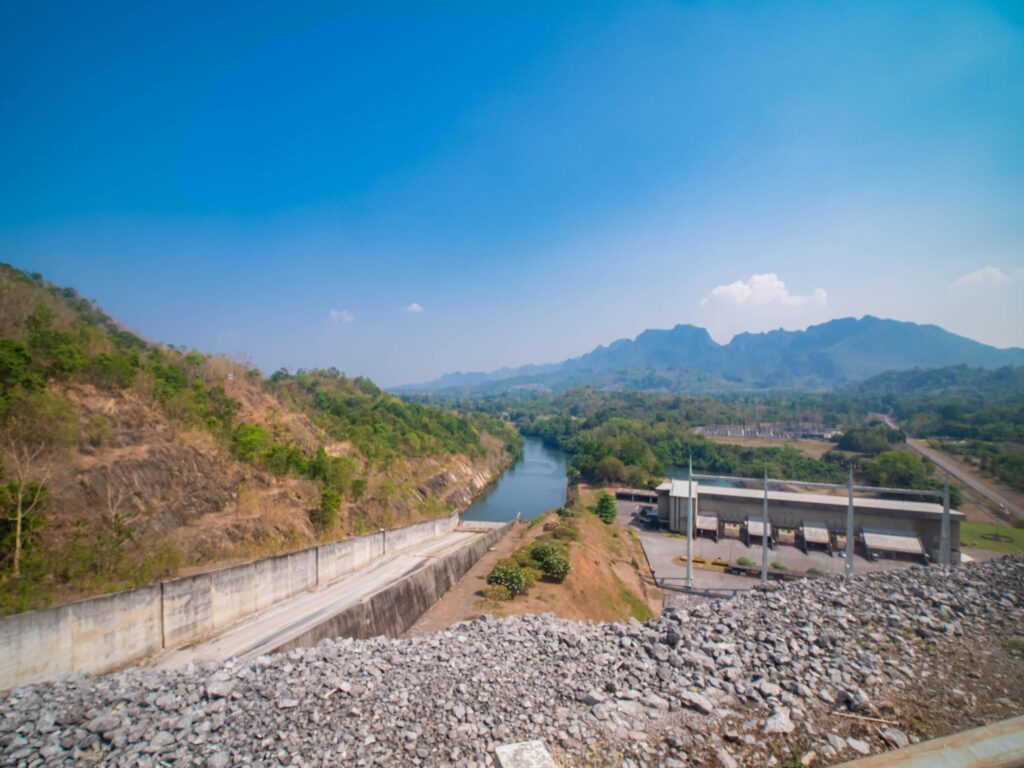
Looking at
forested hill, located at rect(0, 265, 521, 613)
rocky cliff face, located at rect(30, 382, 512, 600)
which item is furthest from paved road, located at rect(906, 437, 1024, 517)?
rocky cliff face, located at rect(30, 382, 512, 600)

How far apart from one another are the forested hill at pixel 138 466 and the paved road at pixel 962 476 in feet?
120

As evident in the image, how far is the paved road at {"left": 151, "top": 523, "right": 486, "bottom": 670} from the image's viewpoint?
34.0 ft

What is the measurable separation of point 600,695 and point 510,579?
391 inches

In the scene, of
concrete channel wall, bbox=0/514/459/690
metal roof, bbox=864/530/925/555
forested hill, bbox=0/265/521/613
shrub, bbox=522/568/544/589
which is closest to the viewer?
concrete channel wall, bbox=0/514/459/690

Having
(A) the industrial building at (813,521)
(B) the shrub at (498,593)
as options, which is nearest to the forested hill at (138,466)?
(B) the shrub at (498,593)

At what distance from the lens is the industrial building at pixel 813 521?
2158cm

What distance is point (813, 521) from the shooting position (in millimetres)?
24047

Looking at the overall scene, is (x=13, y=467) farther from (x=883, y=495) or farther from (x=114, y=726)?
(x=883, y=495)

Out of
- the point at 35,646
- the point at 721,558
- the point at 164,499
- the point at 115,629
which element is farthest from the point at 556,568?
the point at 164,499

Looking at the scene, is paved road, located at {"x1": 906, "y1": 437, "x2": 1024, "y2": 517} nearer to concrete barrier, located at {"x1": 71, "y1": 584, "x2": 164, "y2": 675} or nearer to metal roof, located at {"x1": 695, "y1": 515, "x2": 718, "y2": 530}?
metal roof, located at {"x1": 695, "y1": 515, "x2": 718, "y2": 530}

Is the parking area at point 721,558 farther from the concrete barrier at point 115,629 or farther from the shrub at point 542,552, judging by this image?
the concrete barrier at point 115,629

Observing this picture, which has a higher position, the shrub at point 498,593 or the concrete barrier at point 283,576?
the concrete barrier at point 283,576

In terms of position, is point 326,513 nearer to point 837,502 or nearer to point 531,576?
point 531,576

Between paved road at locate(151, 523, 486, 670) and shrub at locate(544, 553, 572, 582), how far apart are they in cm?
511
